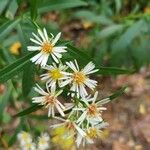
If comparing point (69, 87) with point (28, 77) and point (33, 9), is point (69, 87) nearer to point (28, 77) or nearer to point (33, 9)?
point (28, 77)

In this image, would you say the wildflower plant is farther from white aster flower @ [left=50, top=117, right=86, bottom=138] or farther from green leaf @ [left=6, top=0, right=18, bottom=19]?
green leaf @ [left=6, top=0, right=18, bottom=19]

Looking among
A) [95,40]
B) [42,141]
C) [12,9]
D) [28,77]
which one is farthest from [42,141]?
[95,40]

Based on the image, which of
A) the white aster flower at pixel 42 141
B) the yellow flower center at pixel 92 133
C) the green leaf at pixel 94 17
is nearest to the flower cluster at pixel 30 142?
the white aster flower at pixel 42 141

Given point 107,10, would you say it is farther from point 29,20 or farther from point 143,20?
point 29,20

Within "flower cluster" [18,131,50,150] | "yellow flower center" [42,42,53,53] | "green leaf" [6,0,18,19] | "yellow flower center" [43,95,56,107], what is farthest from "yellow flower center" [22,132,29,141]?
"yellow flower center" [42,42,53,53]

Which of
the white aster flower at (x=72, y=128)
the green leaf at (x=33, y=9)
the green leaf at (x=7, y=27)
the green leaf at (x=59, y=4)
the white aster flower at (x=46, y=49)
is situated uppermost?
the green leaf at (x=59, y=4)

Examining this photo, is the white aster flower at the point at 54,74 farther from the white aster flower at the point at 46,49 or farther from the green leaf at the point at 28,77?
the green leaf at the point at 28,77

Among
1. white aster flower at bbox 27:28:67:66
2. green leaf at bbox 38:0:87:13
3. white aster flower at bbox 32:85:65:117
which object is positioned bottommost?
white aster flower at bbox 32:85:65:117
